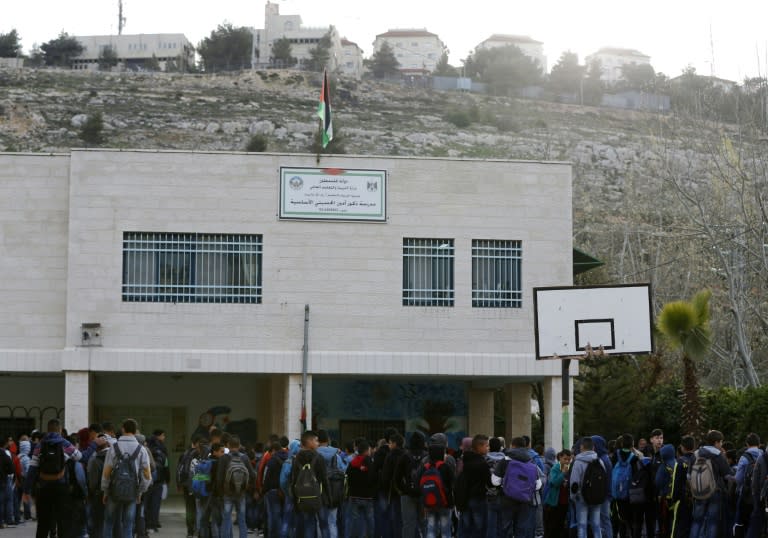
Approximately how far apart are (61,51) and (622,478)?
127 meters

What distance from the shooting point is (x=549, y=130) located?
108 metres

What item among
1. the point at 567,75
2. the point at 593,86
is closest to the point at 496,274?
the point at 593,86

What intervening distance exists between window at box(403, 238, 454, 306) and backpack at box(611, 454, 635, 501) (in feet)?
36.5

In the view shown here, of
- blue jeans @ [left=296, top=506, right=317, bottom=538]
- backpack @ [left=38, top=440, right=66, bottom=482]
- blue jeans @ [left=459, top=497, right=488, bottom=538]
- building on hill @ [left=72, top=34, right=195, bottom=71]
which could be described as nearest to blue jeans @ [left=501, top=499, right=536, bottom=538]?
blue jeans @ [left=459, top=497, right=488, bottom=538]

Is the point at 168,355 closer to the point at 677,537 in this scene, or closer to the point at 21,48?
the point at 677,537

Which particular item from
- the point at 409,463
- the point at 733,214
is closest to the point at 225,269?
the point at 409,463

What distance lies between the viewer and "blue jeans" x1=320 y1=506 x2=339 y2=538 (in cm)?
1853

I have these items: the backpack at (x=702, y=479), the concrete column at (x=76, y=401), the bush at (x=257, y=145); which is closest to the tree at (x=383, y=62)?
the bush at (x=257, y=145)

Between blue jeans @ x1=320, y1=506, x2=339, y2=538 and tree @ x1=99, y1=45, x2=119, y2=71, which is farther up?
tree @ x1=99, y1=45, x2=119, y2=71

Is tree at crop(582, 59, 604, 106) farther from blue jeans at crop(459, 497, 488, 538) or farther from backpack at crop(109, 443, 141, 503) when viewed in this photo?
backpack at crop(109, 443, 141, 503)

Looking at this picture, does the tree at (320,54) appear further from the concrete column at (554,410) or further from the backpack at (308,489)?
the backpack at (308,489)

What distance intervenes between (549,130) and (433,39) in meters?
76.7

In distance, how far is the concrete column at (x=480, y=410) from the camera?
120ft

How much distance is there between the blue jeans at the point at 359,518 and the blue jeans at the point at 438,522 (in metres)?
1.42
